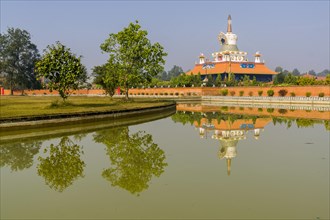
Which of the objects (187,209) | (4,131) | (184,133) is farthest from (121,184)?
(4,131)

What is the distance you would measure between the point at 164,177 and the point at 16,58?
78215 mm

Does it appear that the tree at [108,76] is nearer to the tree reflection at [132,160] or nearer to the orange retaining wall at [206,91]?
the orange retaining wall at [206,91]

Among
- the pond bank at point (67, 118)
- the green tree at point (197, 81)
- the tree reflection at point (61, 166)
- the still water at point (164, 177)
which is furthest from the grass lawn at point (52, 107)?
the green tree at point (197, 81)

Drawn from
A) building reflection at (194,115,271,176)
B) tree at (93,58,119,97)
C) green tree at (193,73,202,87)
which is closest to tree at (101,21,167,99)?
tree at (93,58,119,97)

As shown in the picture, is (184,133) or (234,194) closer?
(234,194)

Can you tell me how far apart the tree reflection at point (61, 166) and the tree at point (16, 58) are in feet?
226

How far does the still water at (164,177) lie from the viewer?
8.11 m

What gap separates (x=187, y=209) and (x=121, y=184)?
2.89 metres

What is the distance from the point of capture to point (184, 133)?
21.4 meters

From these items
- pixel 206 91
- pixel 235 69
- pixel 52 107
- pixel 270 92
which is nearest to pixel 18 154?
pixel 52 107

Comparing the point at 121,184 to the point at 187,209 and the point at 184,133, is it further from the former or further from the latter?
the point at 184,133

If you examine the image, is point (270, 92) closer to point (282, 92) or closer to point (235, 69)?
point (282, 92)

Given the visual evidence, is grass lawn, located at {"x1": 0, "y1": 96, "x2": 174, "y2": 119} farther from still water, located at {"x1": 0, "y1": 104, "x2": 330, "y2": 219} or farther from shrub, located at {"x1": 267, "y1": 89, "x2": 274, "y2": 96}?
shrub, located at {"x1": 267, "y1": 89, "x2": 274, "y2": 96}

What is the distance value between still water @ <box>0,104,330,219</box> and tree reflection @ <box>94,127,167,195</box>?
3 centimetres
